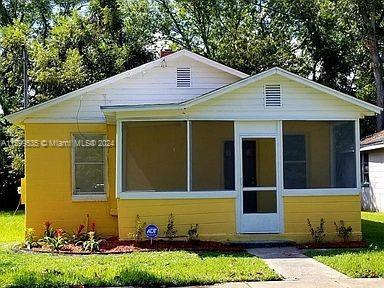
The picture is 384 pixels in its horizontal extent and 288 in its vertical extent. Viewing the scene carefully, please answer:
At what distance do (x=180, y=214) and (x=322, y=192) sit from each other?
10.8 feet

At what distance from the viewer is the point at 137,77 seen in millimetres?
15156

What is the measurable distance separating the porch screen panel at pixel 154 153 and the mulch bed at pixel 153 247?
132 cm

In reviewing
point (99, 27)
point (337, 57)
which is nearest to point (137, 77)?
point (99, 27)

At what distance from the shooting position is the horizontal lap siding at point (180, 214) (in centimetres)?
1255

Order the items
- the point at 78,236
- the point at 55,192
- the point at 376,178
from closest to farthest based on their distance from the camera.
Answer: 1. the point at 78,236
2. the point at 55,192
3. the point at 376,178

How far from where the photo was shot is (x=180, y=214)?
41.3 ft

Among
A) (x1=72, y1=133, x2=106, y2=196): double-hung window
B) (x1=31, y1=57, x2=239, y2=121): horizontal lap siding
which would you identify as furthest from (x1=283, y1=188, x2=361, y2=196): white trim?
(x1=72, y1=133, x2=106, y2=196): double-hung window

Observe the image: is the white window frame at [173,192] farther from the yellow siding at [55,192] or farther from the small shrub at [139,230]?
the yellow siding at [55,192]

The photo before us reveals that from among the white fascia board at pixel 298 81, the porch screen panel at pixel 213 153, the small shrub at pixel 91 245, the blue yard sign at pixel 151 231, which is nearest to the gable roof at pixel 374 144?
the white fascia board at pixel 298 81

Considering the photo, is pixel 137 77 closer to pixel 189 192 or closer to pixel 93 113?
pixel 93 113

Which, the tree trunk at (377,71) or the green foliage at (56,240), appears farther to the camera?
the tree trunk at (377,71)

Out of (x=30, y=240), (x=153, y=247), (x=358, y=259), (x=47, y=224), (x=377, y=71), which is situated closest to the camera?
(x=358, y=259)

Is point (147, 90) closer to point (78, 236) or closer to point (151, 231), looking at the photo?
point (78, 236)

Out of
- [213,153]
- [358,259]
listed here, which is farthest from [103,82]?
[358,259]
